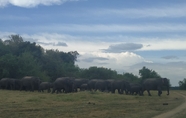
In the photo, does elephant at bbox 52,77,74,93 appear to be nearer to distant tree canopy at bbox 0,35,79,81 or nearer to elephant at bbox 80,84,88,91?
elephant at bbox 80,84,88,91

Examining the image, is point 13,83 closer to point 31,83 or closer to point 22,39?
Result: point 31,83

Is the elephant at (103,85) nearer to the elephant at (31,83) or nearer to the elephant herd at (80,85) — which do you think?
the elephant herd at (80,85)

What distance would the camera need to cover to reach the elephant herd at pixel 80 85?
153ft

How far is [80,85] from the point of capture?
199 feet

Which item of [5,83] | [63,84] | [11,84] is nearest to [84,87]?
[11,84]

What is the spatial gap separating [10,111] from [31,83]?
31.3 m

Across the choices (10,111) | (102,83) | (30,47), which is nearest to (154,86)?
(102,83)

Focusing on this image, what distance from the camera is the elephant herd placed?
46.6 meters

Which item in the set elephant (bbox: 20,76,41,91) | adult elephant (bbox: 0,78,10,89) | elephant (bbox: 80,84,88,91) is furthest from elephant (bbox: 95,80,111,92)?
Result: adult elephant (bbox: 0,78,10,89)

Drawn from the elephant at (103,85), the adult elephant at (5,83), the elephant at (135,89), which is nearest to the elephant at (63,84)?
the elephant at (103,85)

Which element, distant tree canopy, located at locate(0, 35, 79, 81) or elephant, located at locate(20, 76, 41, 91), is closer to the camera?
elephant, located at locate(20, 76, 41, 91)

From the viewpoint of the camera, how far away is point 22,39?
3861 inches

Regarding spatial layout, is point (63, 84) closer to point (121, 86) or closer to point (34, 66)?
point (121, 86)

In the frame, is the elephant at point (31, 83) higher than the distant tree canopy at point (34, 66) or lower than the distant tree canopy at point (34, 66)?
lower
